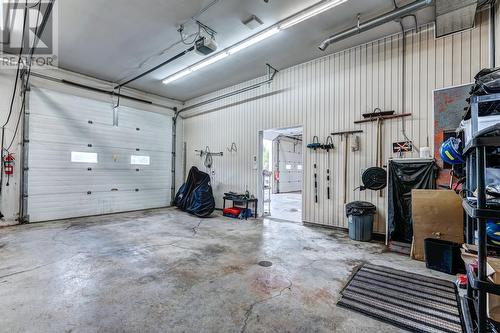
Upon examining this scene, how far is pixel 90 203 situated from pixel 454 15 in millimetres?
8785

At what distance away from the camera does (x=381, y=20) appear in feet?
12.2

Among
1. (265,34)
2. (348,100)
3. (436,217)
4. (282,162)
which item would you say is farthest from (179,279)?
(282,162)

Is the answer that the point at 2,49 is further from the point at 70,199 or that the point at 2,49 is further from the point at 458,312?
the point at 458,312

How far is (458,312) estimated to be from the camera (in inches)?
82.5

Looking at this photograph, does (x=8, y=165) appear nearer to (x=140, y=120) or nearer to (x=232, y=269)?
(x=140, y=120)

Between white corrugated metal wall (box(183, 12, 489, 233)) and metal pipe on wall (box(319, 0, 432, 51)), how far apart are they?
90 centimetres

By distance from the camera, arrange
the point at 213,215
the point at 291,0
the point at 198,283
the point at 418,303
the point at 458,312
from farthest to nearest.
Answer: the point at 213,215
the point at 291,0
the point at 198,283
the point at 418,303
the point at 458,312

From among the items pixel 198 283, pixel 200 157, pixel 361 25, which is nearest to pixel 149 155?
pixel 200 157

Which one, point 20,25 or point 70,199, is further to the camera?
point 70,199

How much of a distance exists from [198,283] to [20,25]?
5599 mm

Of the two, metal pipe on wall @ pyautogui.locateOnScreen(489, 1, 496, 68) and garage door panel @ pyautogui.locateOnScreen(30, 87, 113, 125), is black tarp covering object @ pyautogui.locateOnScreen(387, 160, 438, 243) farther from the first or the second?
garage door panel @ pyautogui.locateOnScreen(30, 87, 113, 125)

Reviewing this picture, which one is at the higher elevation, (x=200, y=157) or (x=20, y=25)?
(x=20, y=25)

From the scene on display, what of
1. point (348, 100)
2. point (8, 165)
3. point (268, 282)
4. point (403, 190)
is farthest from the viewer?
point (8, 165)

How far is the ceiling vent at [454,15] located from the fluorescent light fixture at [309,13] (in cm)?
142
